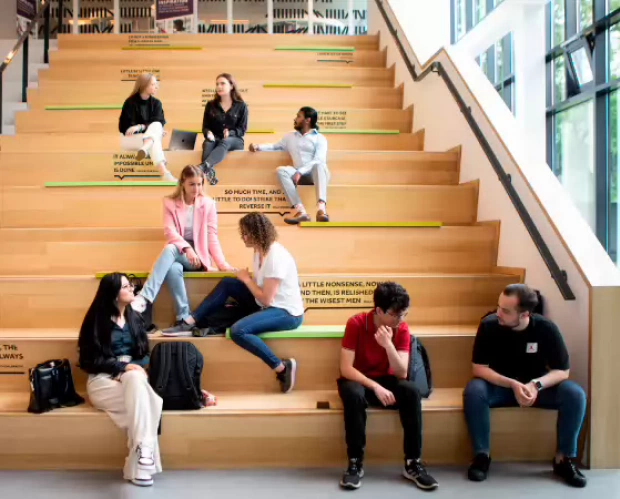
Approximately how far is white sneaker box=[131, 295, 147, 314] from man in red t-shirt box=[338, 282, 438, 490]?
110 cm

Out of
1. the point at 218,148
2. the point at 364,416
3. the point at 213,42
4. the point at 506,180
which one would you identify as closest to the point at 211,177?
the point at 218,148

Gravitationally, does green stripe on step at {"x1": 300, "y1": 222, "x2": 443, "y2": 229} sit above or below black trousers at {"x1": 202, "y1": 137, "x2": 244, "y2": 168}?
below

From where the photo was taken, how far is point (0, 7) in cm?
938

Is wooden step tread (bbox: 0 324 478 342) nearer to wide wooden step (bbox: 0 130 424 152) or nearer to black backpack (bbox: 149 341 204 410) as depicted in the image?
black backpack (bbox: 149 341 204 410)

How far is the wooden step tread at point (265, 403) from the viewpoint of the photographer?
126 inches

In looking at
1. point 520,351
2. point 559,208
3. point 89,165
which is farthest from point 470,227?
point 89,165

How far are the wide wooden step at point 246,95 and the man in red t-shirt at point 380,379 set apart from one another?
337 centimetres

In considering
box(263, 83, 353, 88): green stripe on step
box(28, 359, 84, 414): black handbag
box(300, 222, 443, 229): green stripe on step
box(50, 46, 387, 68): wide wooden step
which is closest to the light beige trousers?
box(28, 359, 84, 414): black handbag

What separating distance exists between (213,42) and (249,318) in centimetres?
470

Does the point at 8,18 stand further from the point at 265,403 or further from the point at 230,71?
the point at 265,403

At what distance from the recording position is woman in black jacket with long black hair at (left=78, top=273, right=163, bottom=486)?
9.95 feet

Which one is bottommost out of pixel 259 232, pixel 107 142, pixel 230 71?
pixel 259 232

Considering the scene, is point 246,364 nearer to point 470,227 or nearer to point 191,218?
point 191,218

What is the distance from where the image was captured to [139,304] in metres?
3.69
